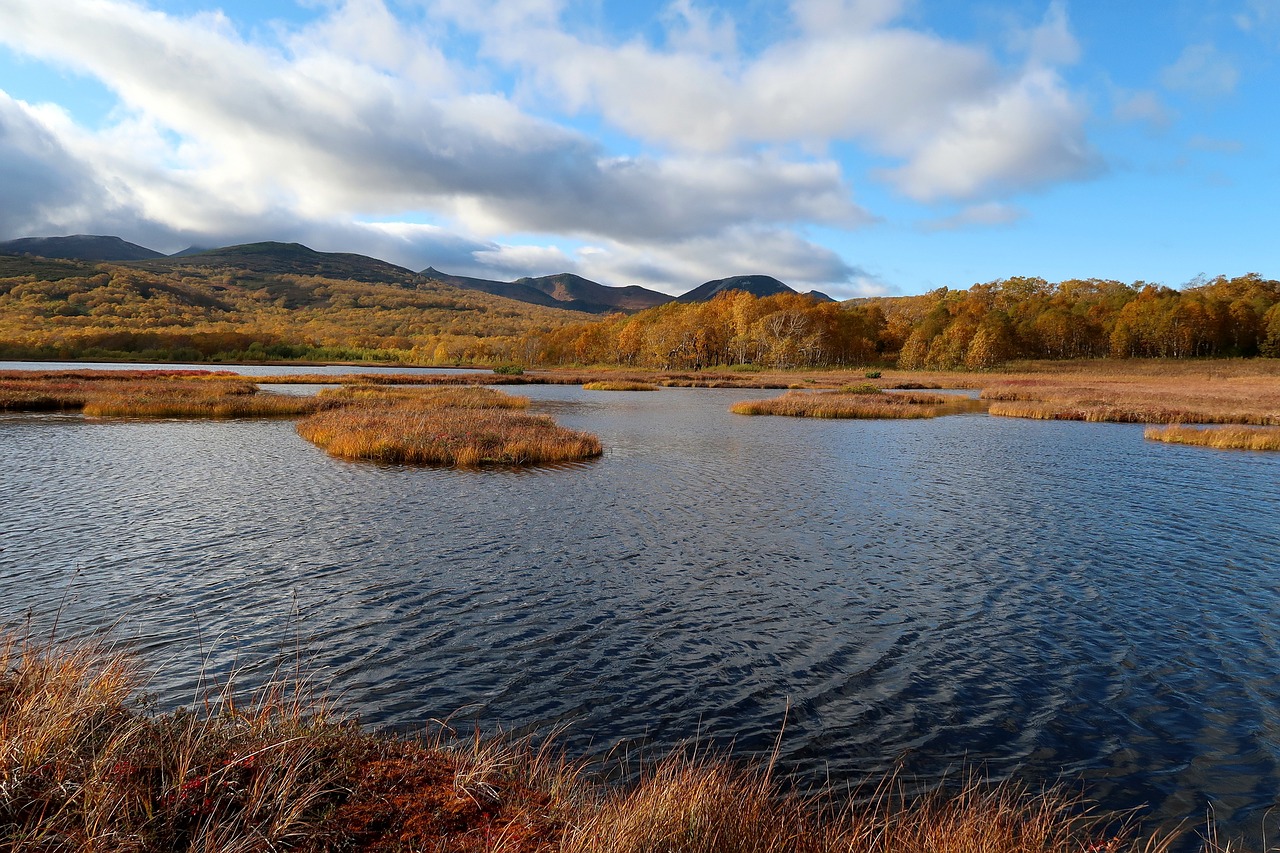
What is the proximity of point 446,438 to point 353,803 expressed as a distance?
2524 centimetres

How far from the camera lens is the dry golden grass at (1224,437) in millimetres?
34375

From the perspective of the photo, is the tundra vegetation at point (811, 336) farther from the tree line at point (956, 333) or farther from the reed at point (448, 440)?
the reed at point (448, 440)

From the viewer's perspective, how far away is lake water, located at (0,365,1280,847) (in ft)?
26.3

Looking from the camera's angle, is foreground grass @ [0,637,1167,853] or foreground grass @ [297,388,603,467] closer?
foreground grass @ [0,637,1167,853]

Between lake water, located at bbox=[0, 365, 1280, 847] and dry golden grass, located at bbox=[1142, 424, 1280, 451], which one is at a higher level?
dry golden grass, located at bbox=[1142, 424, 1280, 451]

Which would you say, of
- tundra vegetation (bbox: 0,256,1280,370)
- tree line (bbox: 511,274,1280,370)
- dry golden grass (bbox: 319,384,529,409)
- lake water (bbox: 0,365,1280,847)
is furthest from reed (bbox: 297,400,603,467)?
tree line (bbox: 511,274,1280,370)

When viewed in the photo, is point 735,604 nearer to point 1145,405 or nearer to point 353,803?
point 353,803

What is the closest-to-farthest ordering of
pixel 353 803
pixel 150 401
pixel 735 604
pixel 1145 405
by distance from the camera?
pixel 353 803, pixel 735 604, pixel 150 401, pixel 1145 405

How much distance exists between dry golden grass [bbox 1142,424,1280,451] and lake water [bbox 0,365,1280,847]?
12144mm

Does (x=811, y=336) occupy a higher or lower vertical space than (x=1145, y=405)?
higher

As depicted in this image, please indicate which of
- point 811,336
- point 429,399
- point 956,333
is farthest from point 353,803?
point 956,333

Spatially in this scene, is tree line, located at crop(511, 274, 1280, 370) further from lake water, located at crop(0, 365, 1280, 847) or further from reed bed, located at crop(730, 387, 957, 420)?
lake water, located at crop(0, 365, 1280, 847)

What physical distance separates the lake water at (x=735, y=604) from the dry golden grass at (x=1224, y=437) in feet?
39.8

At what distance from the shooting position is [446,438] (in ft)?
96.8
